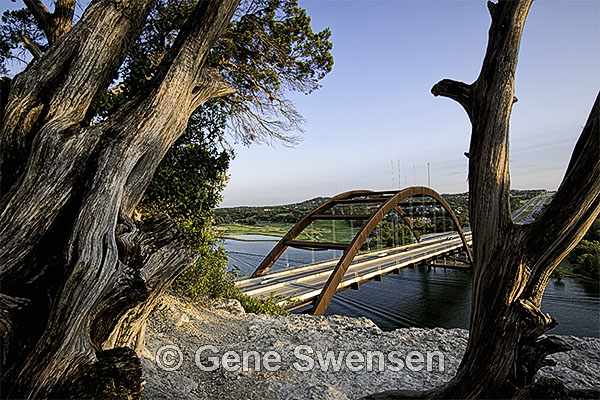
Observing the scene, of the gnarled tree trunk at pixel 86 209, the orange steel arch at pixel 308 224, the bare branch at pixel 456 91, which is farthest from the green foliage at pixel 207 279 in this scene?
the orange steel arch at pixel 308 224

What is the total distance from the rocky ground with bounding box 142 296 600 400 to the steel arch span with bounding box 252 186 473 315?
518 cm

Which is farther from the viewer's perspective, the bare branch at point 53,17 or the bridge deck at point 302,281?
the bridge deck at point 302,281

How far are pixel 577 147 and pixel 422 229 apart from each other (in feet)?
173

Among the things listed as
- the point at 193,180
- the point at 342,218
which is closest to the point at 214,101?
the point at 193,180

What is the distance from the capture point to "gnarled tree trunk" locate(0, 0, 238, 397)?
6.49ft

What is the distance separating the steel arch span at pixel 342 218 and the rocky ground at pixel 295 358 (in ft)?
17.0

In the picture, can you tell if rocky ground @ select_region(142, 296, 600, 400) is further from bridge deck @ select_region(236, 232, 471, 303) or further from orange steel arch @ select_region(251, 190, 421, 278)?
orange steel arch @ select_region(251, 190, 421, 278)

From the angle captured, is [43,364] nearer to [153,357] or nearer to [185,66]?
[153,357]

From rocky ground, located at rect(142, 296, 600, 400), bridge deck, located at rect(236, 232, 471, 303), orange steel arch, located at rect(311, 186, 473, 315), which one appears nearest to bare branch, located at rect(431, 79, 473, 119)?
rocky ground, located at rect(142, 296, 600, 400)

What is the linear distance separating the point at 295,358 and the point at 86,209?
2.80 metres

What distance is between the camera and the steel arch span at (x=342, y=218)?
1073 centimetres

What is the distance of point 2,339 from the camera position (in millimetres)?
1910

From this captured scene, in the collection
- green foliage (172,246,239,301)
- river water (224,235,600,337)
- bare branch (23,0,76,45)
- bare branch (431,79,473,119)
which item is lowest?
river water (224,235,600,337)

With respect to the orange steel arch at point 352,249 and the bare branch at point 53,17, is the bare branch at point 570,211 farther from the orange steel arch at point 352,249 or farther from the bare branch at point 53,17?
the orange steel arch at point 352,249
